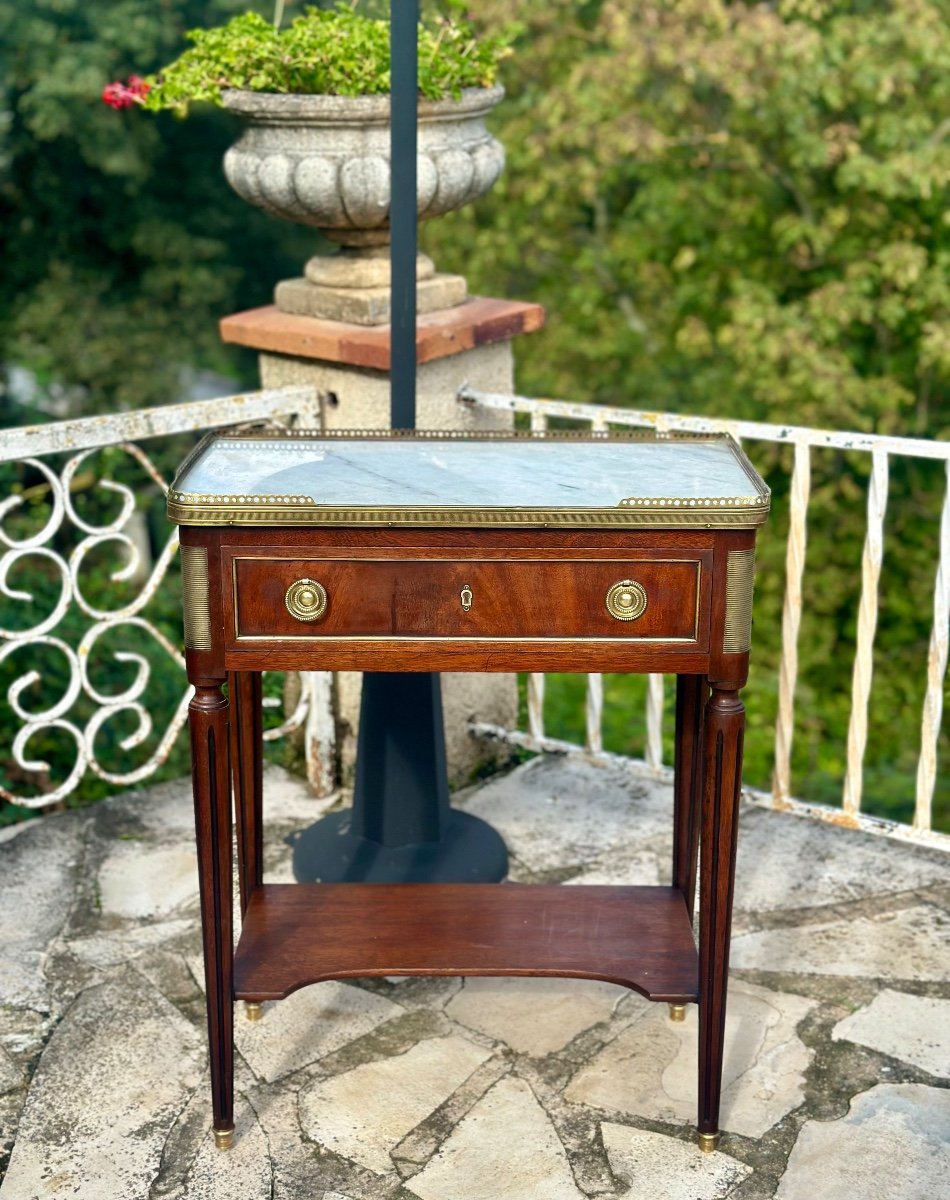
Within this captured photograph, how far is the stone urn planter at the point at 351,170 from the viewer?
11.3 ft

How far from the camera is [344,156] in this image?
3.47 m

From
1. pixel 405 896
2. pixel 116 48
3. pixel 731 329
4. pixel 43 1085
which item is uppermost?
pixel 116 48

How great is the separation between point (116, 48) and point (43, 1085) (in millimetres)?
9434

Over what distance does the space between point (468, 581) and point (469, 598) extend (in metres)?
0.03

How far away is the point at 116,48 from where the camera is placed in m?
10.6

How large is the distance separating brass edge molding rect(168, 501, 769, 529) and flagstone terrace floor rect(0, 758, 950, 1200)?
1.18 m

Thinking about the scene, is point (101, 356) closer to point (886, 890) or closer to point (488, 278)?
point (488, 278)

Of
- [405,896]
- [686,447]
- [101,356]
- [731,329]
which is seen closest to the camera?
[686,447]

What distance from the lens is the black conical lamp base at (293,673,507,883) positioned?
3271 mm

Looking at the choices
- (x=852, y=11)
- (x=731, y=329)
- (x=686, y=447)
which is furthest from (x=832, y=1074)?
(x=852, y=11)

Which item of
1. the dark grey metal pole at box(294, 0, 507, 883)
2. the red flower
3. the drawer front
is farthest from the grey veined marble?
the red flower

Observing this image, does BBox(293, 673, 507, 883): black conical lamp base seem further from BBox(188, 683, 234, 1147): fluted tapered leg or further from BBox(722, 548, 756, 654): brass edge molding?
BBox(722, 548, 756, 654): brass edge molding

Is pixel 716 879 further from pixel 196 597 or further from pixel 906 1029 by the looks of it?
pixel 196 597

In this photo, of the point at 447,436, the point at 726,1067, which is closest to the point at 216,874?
the point at 447,436
